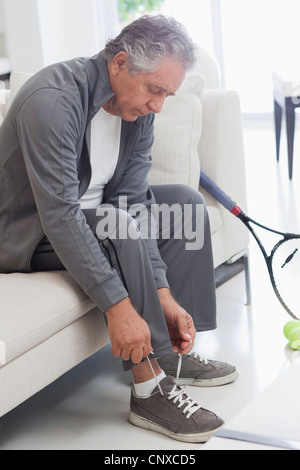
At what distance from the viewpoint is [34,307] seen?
5.31ft

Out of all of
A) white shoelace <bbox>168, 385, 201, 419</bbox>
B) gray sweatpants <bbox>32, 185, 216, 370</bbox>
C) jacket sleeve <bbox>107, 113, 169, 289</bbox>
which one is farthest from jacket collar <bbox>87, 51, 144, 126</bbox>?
white shoelace <bbox>168, 385, 201, 419</bbox>

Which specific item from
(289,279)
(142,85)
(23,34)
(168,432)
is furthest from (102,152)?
(23,34)

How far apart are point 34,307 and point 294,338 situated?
0.84m

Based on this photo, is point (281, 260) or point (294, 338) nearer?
point (294, 338)

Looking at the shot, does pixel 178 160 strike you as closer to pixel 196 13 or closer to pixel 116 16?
pixel 116 16

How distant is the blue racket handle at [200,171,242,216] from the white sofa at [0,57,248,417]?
5 cm

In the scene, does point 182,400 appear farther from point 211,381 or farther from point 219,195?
point 219,195

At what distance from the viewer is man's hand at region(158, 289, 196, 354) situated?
1.79 m

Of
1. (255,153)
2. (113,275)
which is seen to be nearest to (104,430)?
(113,275)

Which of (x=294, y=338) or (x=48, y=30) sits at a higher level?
(x=48, y=30)

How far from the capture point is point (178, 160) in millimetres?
2230

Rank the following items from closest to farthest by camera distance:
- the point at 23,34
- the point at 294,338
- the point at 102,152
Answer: the point at 102,152, the point at 294,338, the point at 23,34

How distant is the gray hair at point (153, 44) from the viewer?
66.5 inches

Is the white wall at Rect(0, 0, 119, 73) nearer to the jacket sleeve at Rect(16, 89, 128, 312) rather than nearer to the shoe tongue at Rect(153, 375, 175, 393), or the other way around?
the jacket sleeve at Rect(16, 89, 128, 312)
